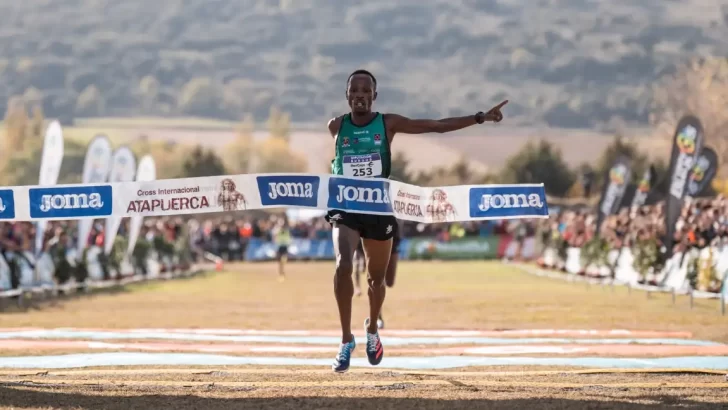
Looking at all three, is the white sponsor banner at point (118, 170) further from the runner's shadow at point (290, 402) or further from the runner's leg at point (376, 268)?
the runner's shadow at point (290, 402)

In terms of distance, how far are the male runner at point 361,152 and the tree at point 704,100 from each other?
105m

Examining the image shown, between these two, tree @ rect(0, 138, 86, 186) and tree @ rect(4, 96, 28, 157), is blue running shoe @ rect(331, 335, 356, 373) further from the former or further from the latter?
tree @ rect(4, 96, 28, 157)

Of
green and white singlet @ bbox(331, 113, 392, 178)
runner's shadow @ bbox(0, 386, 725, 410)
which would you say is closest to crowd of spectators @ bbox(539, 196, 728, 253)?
green and white singlet @ bbox(331, 113, 392, 178)

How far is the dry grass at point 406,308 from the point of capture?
18.6m

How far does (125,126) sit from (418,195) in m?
171

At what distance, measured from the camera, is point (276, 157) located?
171 m

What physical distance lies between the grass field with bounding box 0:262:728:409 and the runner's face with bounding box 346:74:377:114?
6.94ft

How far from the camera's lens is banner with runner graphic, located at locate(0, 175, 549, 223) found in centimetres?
1025

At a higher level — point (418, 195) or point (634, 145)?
point (634, 145)

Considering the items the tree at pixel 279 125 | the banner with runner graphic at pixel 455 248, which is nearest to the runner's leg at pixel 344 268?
the banner with runner graphic at pixel 455 248

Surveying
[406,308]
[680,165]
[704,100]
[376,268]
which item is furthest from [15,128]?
[376,268]

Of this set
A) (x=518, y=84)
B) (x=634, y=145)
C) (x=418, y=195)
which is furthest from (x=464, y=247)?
(x=518, y=84)

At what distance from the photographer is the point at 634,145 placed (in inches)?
5039

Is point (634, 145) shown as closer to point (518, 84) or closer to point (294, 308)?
point (518, 84)
